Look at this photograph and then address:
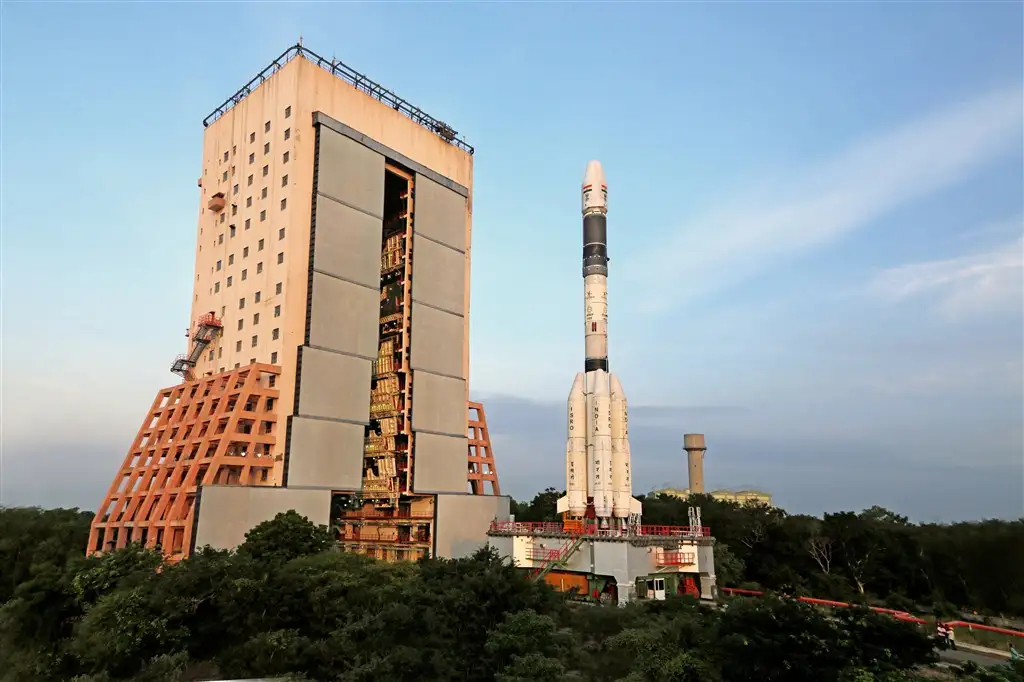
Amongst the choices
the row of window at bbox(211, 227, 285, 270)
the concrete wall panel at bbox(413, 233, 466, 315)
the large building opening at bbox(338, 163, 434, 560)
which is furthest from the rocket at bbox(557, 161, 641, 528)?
the row of window at bbox(211, 227, 285, 270)

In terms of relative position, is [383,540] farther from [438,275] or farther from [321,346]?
[438,275]

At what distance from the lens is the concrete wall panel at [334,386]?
165 ft

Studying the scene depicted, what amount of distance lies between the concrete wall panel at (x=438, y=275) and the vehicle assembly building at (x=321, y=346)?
19cm

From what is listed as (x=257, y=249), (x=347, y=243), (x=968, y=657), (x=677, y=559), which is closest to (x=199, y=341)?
(x=257, y=249)

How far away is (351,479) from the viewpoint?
51.7m

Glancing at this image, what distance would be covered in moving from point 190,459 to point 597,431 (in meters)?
28.8

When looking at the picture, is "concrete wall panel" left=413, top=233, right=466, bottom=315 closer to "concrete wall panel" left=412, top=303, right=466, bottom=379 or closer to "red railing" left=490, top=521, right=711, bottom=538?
"concrete wall panel" left=412, top=303, right=466, bottom=379

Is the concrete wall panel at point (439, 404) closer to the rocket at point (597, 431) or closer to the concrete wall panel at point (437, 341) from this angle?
the concrete wall panel at point (437, 341)

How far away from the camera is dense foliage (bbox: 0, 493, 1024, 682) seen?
61.2 ft

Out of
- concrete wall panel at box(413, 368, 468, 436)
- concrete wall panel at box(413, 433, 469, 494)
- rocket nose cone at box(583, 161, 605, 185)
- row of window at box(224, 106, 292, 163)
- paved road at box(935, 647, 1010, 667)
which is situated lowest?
paved road at box(935, 647, 1010, 667)

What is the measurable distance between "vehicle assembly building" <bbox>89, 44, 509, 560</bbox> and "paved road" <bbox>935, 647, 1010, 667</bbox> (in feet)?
116

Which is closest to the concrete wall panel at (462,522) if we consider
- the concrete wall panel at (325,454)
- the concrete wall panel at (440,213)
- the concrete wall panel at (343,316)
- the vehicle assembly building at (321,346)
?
the vehicle assembly building at (321,346)

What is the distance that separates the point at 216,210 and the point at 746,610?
186ft

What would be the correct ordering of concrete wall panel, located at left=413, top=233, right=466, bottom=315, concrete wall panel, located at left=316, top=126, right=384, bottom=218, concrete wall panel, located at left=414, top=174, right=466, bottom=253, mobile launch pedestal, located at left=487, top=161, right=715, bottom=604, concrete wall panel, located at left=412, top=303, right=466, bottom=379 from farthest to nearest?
1. concrete wall panel, located at left=414, top=174, right=466, bottom=253
2. concrete wall panel, located at left=413, top=233, right=466, bottom=315
3. concrete wall panel, located at left=412, top=303, right=466, bottom=379
4. concrete wall panel, located at left=316, top=126, right=384, bottom=218
5. mobile launch pedestal, located at left=487, top=161, right=715, bottom=604
